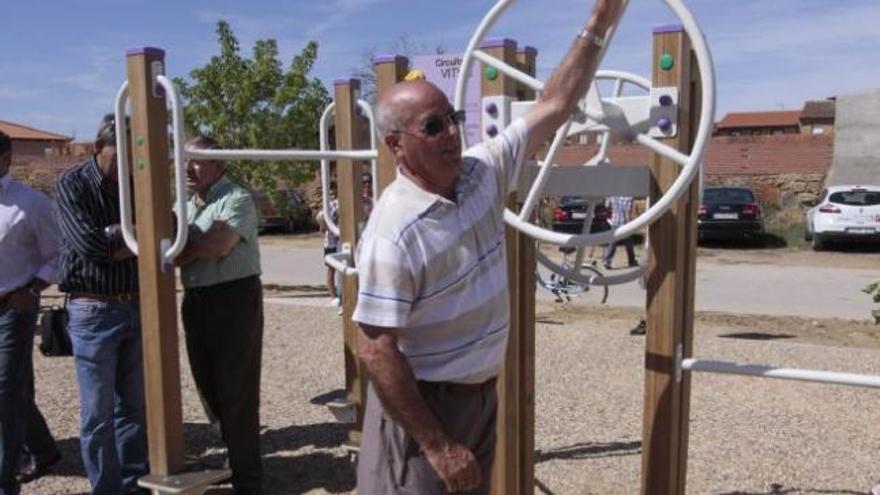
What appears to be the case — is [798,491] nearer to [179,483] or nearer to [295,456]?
[295,456]

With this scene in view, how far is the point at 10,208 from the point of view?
3906 mm

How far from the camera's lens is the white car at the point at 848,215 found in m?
15.5

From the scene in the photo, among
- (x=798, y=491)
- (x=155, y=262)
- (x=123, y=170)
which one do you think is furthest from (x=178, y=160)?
(x=798, y=491)

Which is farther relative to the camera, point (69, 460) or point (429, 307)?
point (69, 460)

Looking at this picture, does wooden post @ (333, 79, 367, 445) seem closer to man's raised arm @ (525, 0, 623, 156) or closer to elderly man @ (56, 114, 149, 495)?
elderly man @ (56, 114, 149, 495)

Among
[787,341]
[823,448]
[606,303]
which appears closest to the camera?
[823,448]

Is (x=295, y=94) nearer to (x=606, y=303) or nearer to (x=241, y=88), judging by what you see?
(x=241, y=88)

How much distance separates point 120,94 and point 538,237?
68.5 inches

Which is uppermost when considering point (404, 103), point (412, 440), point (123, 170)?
point (404, 103)

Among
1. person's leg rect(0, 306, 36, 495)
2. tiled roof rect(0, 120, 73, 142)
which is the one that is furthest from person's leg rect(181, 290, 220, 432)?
tiled roof rect(0, 120, 73, 142)

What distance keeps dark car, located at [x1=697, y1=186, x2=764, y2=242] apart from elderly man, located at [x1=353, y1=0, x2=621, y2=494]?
606 inches

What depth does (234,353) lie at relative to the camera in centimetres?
395

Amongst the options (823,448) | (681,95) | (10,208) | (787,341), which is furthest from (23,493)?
(787,341)

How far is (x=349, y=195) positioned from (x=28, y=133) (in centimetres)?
5620
